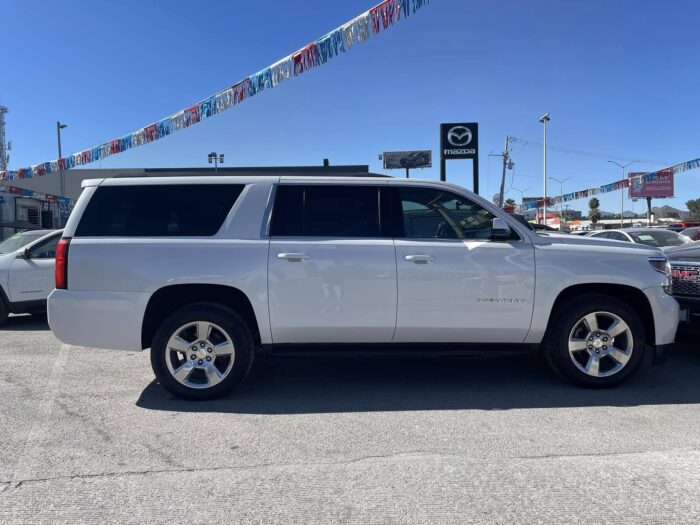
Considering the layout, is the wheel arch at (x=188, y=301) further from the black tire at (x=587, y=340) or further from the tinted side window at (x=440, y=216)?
the black tire at (x=587, y=340)

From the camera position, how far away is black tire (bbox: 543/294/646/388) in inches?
182

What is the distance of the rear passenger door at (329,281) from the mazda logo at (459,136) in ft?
24.4

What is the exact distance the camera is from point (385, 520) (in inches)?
107

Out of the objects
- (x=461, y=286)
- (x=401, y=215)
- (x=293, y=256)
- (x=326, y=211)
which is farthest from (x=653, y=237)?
(x=293, y=256)

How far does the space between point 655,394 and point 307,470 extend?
3378 millimetres

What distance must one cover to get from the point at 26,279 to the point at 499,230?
22.9 feet

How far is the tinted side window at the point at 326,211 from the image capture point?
4.57 metres

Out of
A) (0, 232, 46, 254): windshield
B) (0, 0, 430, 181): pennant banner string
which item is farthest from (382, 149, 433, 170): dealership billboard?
(0, 232, 46, 254): windshield

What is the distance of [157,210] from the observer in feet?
15.0

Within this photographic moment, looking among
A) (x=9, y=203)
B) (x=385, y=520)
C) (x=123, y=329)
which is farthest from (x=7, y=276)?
(x=9, y=203)

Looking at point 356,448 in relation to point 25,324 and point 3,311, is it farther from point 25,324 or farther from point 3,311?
point 25,324

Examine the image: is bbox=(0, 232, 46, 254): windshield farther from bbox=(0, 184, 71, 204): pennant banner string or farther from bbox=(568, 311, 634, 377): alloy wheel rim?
bbox=(0, 184, 71, 204): pennant banner string

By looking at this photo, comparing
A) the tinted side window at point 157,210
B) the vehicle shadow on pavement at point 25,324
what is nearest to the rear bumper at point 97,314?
the tinted side window at point 157,210

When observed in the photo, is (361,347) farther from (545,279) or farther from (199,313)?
(545,279)
